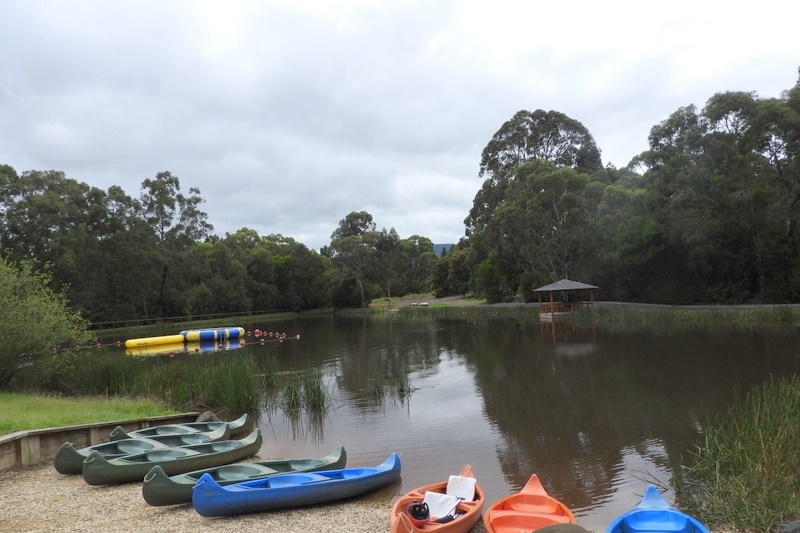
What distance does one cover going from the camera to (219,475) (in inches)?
258

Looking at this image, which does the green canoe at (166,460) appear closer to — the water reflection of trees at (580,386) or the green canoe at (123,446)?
the green canoe at (123,446)

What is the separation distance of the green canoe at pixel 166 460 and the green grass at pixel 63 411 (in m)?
1.93

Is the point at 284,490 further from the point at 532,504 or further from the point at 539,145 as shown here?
the point at 539,145

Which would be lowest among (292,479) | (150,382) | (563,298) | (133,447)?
(292,479)

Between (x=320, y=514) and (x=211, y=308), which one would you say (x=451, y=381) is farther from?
(x=211, y=308)

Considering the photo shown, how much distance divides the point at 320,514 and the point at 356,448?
3.51m

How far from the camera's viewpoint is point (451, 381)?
1557 centimetres

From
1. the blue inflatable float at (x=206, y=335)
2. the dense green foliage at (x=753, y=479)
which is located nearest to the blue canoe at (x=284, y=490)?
the dense green foliage at (x=753, y=479)

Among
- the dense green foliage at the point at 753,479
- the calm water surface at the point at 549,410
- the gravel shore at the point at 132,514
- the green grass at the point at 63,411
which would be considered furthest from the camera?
the green grass at the point at 63,411

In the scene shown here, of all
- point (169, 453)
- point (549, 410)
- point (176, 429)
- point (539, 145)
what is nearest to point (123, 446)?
point (169, 453)

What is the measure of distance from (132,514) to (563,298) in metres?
34.6

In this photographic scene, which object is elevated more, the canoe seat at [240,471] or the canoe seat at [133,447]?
the canoe seat at [133,447]

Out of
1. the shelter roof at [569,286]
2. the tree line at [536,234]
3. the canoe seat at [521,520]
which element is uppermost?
the tree line at [536,234]

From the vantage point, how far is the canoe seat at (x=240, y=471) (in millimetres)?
6523
